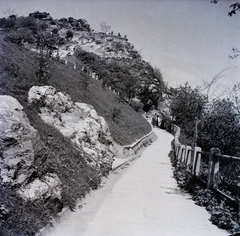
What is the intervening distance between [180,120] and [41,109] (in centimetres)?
4116

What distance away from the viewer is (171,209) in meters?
6.52

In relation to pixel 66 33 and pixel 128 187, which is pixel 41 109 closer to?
pixel 128 187

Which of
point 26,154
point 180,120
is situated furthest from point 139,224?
point 180,120

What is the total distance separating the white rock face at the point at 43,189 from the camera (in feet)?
15.7

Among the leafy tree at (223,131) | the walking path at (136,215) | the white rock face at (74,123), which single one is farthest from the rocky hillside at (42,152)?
the leafy tree at (223,131)

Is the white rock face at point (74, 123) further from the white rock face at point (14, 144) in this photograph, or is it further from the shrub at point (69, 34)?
the shrub at point (69, 34)

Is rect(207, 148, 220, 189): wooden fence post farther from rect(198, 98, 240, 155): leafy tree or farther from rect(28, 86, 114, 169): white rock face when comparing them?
rect(198, 98, 240, 155): leafy tree

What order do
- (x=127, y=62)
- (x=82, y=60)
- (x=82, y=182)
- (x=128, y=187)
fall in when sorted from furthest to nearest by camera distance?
(x=127, y=62)
(x=82, y=60)
(x=128, y=187)
(x=82, y=182)

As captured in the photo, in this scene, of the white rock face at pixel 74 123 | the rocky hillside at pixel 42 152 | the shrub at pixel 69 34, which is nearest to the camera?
the rocky hillside at pixel 42 152

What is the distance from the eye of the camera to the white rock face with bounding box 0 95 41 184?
15.3 feet

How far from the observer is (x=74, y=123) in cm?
1069

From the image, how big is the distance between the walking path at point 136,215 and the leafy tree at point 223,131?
690cm

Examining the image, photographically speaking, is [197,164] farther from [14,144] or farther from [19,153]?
[14,144]

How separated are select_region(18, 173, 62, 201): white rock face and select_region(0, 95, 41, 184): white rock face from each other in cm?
22
